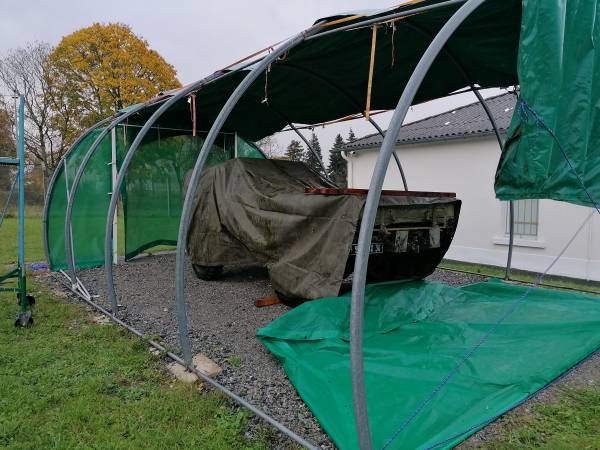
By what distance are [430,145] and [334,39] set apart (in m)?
7.79

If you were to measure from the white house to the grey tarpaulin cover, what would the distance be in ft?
17.1

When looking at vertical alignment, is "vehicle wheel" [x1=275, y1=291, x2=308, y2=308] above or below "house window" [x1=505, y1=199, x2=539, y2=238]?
below

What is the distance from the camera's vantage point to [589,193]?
2.89 m

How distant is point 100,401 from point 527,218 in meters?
9.65

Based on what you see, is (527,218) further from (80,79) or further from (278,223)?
(80,79)

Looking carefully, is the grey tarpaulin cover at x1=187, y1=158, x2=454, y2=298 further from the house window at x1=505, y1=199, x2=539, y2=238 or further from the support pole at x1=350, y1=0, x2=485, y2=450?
the house window at x1=505, y1=199, x2=539, y2=238

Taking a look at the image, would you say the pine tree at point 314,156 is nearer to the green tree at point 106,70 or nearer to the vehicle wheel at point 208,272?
the vehicle wheel at point 208,272

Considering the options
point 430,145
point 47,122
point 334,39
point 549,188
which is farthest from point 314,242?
point 47,122

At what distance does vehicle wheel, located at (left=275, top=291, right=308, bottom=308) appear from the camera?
5471mm

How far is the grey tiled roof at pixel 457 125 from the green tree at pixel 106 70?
14.2 meters

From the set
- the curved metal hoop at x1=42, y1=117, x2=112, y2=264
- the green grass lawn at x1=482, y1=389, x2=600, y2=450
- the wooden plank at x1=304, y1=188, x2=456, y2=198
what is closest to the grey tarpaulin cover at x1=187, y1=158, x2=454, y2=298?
the wooden plank at x1=304, y1=188, x2=456, y2=198

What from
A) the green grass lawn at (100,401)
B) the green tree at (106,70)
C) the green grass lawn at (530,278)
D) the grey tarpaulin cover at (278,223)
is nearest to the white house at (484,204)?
the green grass lawn at (530,278)

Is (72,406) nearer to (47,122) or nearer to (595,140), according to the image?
(595,140)

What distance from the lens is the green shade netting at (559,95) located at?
9.71 feet
